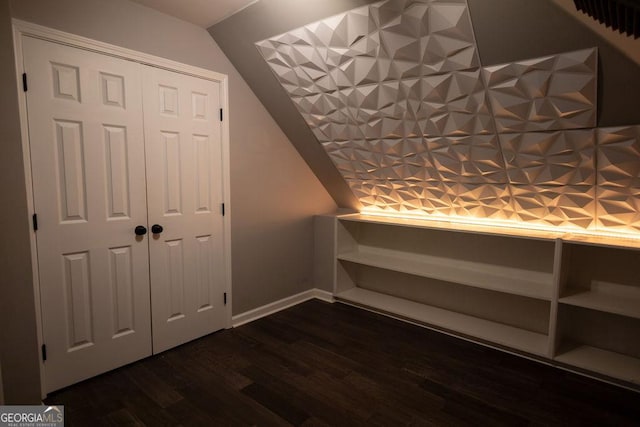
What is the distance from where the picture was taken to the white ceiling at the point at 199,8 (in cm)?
241

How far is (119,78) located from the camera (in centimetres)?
237

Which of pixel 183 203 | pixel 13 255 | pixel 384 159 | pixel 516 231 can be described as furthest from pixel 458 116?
pixel 13 255

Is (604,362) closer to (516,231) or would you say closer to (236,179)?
(516,231)

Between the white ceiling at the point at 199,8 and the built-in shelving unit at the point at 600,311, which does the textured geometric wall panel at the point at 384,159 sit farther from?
the white ceiling at the point at 199,8

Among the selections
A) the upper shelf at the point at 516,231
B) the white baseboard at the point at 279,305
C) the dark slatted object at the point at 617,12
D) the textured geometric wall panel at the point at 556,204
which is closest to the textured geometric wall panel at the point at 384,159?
the upper shelf at the point at 516,231

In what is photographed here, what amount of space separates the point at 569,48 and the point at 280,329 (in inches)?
110

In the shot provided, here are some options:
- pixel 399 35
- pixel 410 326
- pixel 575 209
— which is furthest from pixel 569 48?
pixel 410 326

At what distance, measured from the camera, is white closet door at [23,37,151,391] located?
6.93 ft

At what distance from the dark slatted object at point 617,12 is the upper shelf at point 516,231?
161 cm

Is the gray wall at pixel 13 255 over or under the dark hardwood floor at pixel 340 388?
over

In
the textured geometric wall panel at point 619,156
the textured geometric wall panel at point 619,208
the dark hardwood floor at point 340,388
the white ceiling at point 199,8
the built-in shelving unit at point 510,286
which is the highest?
the white ceiling at point 199,8

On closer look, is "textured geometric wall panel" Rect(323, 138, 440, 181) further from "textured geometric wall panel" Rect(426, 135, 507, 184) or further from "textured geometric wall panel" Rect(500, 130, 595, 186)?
"textured geometric wall panel" Rect(500, 130, 595, 186)

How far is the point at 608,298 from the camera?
2.53 meters

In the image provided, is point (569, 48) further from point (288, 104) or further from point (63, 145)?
point (63, 145)
